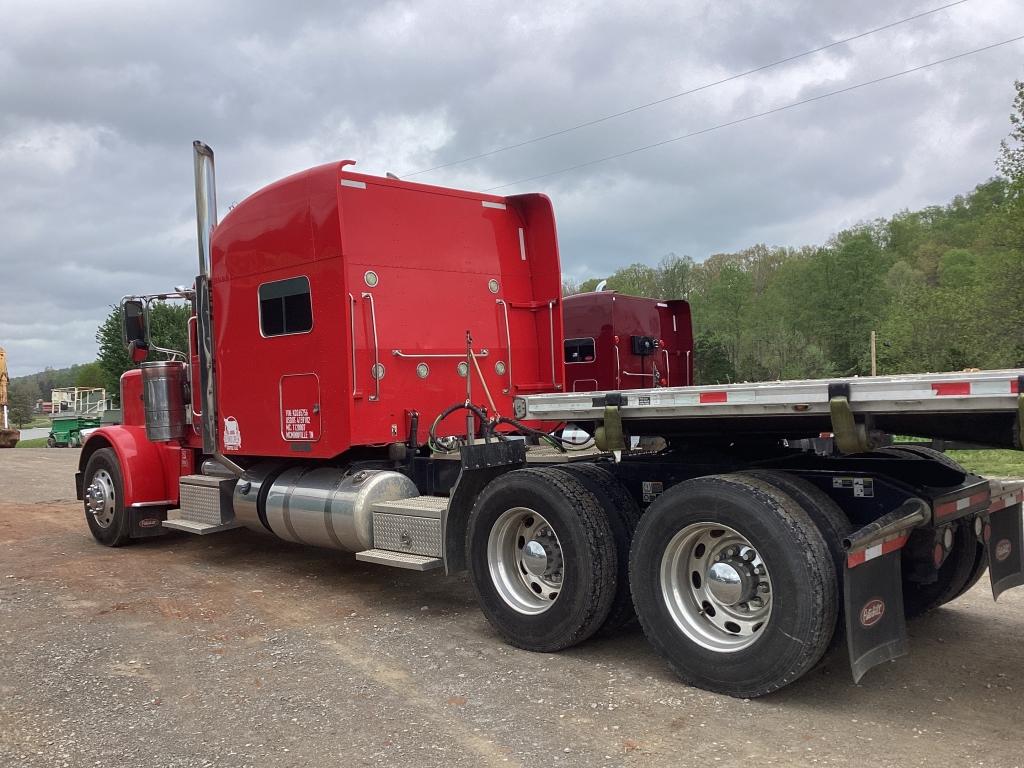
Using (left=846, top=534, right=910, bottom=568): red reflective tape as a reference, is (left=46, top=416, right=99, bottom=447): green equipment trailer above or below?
above

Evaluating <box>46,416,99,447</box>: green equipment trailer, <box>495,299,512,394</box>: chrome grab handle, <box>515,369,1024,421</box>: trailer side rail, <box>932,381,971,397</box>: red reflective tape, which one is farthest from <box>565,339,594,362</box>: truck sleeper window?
<box>46,416,99,447</box>: green equipment trailer

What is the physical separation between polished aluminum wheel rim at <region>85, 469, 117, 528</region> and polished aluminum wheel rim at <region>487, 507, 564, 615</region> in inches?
208

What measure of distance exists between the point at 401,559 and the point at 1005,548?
375 centimetres

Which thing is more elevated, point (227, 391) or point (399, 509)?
point (227, 391)

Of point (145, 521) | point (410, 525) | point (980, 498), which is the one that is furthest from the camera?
point (145, 521)

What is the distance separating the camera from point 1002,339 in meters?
30.8

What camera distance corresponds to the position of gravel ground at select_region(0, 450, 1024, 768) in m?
3.73

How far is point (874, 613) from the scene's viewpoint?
4039mm

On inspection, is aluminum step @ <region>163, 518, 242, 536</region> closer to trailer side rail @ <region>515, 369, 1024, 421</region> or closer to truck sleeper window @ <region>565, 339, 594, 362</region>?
trailer side rail @ <region>515, 369, 1024, 421</region>

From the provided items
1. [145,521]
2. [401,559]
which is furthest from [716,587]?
[145,521]

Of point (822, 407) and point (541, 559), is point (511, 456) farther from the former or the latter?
point (822, 407)

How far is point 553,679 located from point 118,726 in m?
2.17

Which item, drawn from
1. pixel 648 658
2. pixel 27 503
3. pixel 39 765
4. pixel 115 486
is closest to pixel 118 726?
pixel 39 765

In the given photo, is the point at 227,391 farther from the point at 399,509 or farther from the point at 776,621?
the point at 776,621
